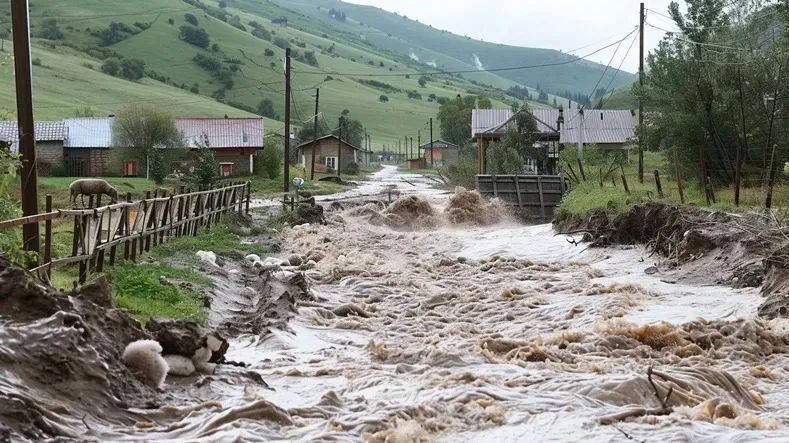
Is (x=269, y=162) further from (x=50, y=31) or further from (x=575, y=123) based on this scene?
(x=50, y=31)

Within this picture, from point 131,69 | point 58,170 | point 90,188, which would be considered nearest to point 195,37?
point 131,69

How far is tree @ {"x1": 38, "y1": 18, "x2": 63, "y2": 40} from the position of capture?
162750mm

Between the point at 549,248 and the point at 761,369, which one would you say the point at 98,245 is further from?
the point at 549,248

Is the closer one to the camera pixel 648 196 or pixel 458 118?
pixel 648 196

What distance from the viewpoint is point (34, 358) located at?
8.77 meters

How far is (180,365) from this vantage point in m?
10.7

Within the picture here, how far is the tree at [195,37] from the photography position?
187 metres

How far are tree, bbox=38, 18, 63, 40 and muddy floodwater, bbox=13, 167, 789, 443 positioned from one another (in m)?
154

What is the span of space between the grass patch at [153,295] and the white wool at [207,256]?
11.2 ft

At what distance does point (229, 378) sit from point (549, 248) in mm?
17968

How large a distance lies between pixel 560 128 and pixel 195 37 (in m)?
135

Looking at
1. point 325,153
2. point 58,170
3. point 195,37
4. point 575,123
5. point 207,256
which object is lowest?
point 207,256

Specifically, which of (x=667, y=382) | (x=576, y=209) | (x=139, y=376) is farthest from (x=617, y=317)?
(x=576, y=209)

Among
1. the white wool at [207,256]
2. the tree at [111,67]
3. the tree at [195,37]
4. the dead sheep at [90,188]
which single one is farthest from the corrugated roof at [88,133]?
the tree at [195,37]
